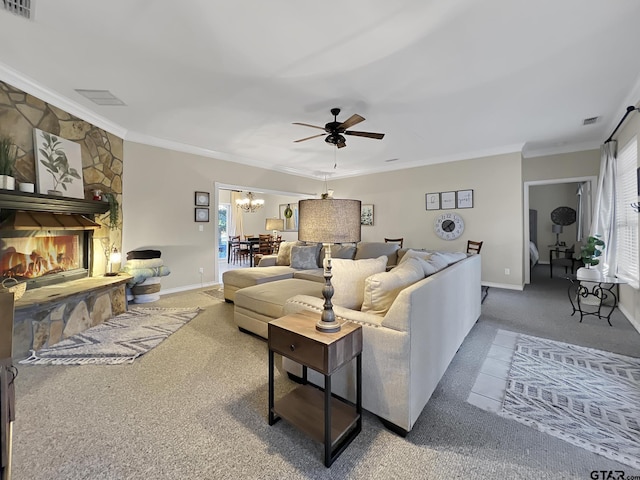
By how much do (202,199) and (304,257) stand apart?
89.7 inches

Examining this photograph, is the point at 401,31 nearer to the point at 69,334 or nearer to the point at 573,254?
the point at 69,334

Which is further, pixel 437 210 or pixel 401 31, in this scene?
pixel 437 210

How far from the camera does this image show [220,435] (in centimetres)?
157

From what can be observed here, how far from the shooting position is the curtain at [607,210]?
3.69 metres

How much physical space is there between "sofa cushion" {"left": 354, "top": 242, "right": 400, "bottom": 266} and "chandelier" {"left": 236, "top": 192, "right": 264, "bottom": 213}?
19.8 feet

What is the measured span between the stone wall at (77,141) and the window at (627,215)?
265 inches

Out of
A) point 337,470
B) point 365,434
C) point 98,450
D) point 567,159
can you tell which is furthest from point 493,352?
point 567,159

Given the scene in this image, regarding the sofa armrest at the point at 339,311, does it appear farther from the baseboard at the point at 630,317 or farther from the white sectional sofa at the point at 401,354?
the baseboard at the point at 630,317

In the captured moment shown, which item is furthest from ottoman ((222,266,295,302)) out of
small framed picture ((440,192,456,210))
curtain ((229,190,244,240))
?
curtain ((229,190,244,240))

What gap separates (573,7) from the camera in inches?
73.4

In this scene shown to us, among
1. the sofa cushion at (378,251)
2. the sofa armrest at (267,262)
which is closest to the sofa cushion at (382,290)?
the sofa cushion at (378,251)

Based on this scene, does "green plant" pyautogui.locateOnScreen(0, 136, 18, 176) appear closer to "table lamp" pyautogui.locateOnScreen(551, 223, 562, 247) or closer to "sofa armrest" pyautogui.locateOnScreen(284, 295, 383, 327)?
"sofa armrest" pyautogui.locateOnScreen(284, 295, 383, 327)

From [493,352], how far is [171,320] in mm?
3587

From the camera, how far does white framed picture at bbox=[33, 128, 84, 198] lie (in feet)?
10.1
